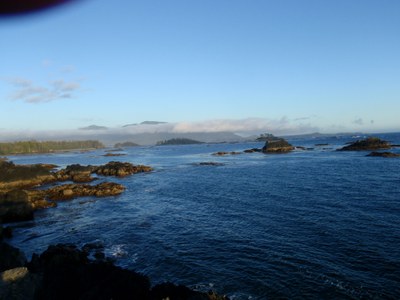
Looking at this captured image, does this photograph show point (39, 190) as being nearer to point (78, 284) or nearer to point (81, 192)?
point (81, 192)

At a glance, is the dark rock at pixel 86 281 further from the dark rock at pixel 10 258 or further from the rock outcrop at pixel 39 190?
the rock outcrop at pixel 39 190

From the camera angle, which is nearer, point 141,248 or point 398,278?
point 398,278

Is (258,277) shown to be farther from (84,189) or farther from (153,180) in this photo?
(153,180)

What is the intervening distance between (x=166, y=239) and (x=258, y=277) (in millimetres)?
11822

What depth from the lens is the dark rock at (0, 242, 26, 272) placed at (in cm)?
2300

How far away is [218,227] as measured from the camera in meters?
33.3

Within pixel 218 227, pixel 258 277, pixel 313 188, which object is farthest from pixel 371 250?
pixel 313 188

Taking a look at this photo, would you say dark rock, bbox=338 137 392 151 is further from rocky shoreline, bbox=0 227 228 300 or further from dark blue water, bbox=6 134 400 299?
rocky shoreline, bbox=0 227 228 300

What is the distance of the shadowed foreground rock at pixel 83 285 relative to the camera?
17.2m

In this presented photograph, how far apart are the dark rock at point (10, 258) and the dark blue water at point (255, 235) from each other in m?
5.31

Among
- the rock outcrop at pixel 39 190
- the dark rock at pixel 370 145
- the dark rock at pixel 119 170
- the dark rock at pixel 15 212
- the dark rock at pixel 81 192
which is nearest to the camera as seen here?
the dark rock at pixel 15 212

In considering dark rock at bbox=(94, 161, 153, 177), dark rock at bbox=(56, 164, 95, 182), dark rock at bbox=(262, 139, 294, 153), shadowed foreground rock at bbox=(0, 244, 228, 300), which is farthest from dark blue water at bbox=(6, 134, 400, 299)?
dark rock at bbox=(262, 139, 294, 153)

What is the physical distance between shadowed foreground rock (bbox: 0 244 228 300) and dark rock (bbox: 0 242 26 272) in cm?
273

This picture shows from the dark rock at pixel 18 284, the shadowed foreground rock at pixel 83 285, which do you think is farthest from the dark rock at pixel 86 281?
the dark rock at pixel 18 284
